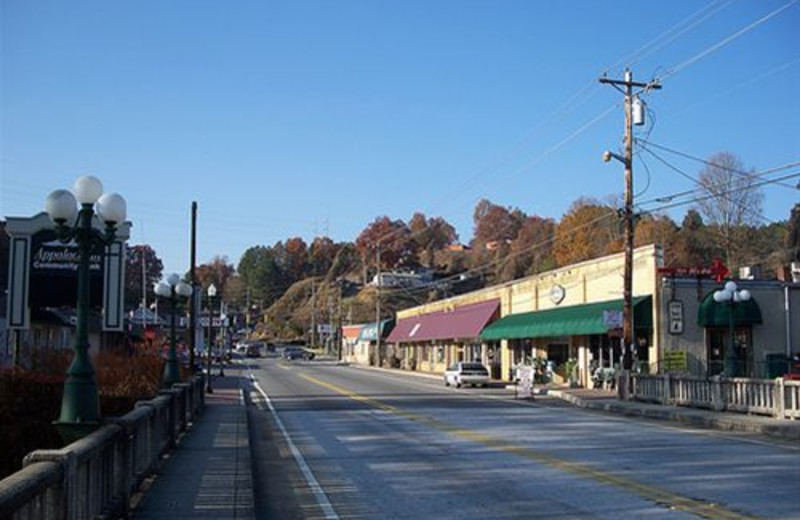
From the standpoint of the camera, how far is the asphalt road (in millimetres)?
10953

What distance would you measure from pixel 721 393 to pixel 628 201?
9.36 meters

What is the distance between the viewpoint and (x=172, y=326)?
22078 mm

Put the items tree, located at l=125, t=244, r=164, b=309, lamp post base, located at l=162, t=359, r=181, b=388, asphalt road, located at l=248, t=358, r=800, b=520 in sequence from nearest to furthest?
asphalt road, located at l=248, t=358, r=800, b=520
lamp post base, located at l=162, t=359, r=181, b=388
tree, located at l=125, t=244, r=164, b=309

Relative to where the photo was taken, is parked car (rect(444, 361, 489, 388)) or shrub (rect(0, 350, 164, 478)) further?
parked car (rect(444, 361, 489, 388))

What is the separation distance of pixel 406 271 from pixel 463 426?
15501 cm

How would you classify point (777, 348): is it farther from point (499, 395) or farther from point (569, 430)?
point (569, 430)

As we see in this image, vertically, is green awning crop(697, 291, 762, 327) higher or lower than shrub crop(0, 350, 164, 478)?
higher

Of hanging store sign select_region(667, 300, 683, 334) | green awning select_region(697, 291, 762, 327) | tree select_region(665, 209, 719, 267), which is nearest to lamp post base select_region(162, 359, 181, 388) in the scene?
hanging store sign select_region(667, 300, 683, 334)

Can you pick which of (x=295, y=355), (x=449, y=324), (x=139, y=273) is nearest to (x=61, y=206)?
(x=449, y=324)

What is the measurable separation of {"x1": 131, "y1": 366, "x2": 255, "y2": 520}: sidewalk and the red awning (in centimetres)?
3582

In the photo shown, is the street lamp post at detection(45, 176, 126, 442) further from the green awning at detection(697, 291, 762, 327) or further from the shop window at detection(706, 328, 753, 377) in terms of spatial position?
the shop window at detection(706, 328, 753, 377)

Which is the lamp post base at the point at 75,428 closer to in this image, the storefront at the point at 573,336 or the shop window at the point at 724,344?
the storefront at the point at 573,336

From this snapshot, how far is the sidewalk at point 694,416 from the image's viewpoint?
20.8 metres

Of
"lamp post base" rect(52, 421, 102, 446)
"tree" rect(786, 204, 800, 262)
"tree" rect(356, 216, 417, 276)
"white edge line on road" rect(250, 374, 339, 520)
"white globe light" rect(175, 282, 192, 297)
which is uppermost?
"tree" rect(356, 216, 417, 276)
